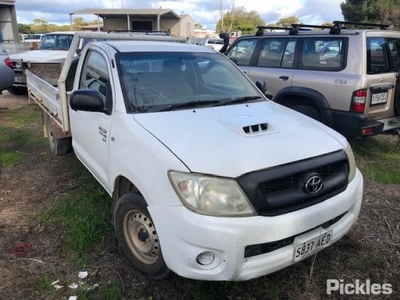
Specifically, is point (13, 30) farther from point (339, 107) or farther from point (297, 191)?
point (297, 191)

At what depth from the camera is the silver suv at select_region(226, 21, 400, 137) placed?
502 cm

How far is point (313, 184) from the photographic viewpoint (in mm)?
2402

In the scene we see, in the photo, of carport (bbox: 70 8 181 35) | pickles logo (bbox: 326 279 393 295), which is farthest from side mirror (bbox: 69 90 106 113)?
carport (bbox: 70 8 181 35)

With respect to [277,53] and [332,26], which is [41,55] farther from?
[332,26]

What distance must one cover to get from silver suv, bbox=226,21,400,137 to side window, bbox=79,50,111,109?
10.7 feet

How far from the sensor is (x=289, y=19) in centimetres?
4669

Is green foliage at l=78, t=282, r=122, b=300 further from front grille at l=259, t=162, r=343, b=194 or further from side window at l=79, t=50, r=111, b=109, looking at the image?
side window at l=79, t=50, r=111, b=109

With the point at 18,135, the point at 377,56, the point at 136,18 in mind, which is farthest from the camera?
the point at 136,18

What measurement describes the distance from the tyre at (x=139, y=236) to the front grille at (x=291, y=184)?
2.60 feet

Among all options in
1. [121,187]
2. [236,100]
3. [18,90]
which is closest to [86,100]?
[121,187]

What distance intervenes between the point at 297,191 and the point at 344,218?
620mm

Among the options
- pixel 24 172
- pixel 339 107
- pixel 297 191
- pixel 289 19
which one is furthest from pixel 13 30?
pixel 289 19

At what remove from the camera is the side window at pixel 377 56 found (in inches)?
201

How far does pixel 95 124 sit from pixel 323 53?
151 inches
